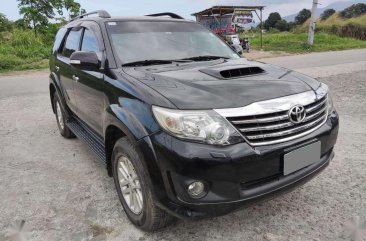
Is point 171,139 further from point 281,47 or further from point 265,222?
point 281,47

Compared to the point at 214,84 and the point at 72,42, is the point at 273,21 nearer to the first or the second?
the point at 72,42

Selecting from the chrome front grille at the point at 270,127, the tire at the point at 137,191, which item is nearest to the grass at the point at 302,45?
the chrome front grille at the point at 270,127

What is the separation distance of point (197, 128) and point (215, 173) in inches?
12.4

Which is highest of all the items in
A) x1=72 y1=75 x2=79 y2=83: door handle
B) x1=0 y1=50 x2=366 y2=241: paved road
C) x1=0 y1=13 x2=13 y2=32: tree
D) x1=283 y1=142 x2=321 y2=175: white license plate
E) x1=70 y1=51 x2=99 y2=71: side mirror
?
x1=0 y1=13 x2=13 y2=32: tree

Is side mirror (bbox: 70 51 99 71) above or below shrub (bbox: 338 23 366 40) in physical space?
above

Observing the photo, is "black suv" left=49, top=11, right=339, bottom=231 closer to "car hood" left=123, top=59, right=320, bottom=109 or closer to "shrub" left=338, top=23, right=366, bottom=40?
"car hood" left=123, top=59, right=320, bottom=109

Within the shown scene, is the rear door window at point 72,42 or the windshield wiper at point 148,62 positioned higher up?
the rear door window at point 72,42

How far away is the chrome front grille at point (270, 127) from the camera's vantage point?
7.89 ft

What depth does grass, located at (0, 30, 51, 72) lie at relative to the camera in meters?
15.2

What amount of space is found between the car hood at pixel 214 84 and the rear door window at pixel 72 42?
4.82 feet

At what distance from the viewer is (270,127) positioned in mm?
2465

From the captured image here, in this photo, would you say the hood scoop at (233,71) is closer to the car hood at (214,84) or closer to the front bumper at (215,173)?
the car hood at (214,84)

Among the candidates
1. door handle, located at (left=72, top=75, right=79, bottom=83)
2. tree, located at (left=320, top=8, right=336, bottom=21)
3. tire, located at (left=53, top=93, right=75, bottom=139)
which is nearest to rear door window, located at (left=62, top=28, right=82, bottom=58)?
door handle, located at (left=72, top=75, right=79, bottom=83)

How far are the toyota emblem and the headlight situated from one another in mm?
453
